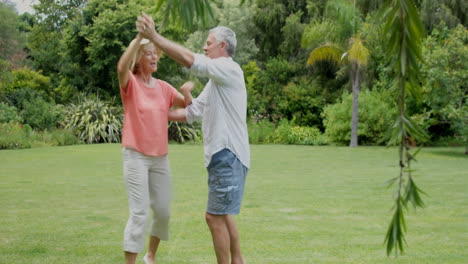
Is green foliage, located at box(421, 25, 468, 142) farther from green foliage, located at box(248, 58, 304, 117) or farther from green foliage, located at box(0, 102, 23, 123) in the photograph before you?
green foliage, located at box(0, 102, 23, 123)

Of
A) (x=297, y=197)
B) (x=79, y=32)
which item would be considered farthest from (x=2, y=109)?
(x=297, y=197)

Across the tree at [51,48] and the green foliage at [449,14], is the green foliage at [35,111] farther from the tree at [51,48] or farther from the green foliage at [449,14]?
the green foliage at [449,14]

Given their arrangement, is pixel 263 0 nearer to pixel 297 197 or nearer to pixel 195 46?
pixel 195 46

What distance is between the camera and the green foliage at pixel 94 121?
22609 millimetres

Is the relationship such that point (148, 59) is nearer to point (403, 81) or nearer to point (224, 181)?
point (224, 181)

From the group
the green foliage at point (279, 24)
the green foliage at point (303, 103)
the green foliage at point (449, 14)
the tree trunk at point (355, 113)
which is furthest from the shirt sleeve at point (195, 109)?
the green foliage at point (279, 24)

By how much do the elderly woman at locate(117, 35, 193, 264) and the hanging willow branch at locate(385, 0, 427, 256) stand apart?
9.00ft

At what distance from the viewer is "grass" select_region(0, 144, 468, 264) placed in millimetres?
5512

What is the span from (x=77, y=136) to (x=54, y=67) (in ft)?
38.1

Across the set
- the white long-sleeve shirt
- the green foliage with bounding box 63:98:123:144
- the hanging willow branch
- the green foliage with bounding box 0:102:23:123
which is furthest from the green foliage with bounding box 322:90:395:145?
the hanging willow branch

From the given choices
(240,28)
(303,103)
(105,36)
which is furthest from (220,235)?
(240,28)

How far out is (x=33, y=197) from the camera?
9273 millimetres

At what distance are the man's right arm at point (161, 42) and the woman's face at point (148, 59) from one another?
1215 millimetres

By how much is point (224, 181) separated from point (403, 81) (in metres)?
2.35
